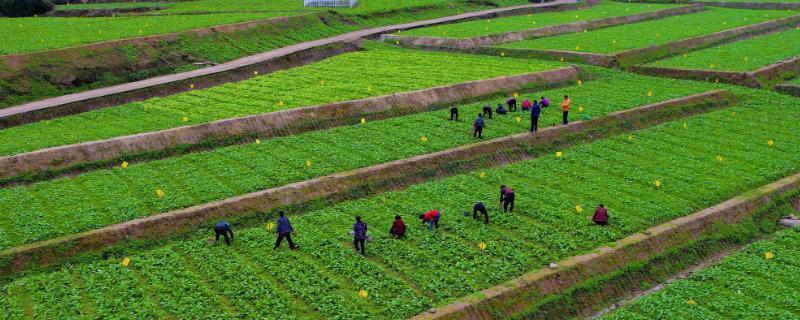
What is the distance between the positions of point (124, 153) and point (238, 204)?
8798 millimetres

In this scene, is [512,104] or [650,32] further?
[650,32]

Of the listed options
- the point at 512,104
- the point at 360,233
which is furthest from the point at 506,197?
the point at 512,104

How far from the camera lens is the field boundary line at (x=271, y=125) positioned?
1300 inches

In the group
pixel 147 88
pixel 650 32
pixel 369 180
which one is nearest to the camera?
pixel 369 180

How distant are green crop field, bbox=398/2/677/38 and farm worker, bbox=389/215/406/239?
40553mm

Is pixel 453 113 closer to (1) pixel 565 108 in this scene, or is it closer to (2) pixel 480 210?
(1) pixel 565 108

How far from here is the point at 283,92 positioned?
45.5 meters

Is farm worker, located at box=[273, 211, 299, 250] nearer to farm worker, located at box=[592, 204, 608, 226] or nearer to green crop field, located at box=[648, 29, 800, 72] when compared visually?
farm worker, located at box=[592, 204, 608, 226]

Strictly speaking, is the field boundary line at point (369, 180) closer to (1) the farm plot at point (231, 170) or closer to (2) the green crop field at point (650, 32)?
(1) the farm plot at point (231, 170)

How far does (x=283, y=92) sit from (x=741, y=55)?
37220 millimetres

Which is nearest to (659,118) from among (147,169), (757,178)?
(757,178)

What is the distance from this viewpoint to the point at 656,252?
26125 mm

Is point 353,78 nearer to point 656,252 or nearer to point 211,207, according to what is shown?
point 211,207

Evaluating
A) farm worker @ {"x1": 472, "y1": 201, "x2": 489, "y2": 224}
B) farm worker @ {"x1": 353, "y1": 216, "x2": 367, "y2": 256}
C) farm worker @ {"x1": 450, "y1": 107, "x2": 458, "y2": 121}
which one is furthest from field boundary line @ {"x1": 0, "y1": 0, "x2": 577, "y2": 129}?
farm worker @ {"x1": 472, "y1": 201, "x2": 489, "y2": 224}
